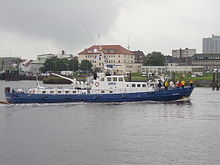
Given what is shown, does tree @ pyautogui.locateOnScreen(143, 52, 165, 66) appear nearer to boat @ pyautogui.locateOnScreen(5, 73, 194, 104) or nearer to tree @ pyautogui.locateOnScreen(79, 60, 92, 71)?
tree @ pyautogui.locateOnScreen(79, 60, 92, 71)

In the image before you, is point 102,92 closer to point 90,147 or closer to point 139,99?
point 139,99

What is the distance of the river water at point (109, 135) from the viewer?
3020cm

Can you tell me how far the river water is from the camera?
30.2m

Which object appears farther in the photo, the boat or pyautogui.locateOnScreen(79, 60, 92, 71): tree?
pyautogui.locateOnScreen(79, 60, 92, 71): tree

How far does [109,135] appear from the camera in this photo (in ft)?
123

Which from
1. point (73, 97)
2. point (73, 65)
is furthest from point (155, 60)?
point (73, 97)

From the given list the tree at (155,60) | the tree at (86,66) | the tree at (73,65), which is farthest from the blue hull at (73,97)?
the tree at (73,65)

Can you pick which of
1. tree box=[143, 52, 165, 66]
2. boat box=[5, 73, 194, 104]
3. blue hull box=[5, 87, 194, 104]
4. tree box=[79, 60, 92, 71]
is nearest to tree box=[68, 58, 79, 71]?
tree box=[79, 60, 92, 71]

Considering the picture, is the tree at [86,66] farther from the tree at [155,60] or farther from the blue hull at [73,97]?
the blue hull at [73,97]

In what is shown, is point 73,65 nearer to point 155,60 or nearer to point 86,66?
point 86,66

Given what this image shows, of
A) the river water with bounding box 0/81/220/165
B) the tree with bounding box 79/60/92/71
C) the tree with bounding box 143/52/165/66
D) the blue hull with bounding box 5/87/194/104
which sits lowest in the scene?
the river water with bounding box 0/81/220/165

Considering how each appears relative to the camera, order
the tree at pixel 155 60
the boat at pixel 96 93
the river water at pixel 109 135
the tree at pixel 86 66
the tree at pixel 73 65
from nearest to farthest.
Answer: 1. the river water at pixel 109 135
2. the boat at pixel 96 93
3. the tree at pixel 86 66
4. the tree at pixel 155 60
5. the tree at pixel 73 65

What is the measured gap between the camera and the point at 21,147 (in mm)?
33219

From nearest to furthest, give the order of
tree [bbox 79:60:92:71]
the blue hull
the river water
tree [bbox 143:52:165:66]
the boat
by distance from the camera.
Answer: the river water < the blue hull < the boat < tree [bbox 79:60:92:71] < tree [bbox 143:52:165:66]
